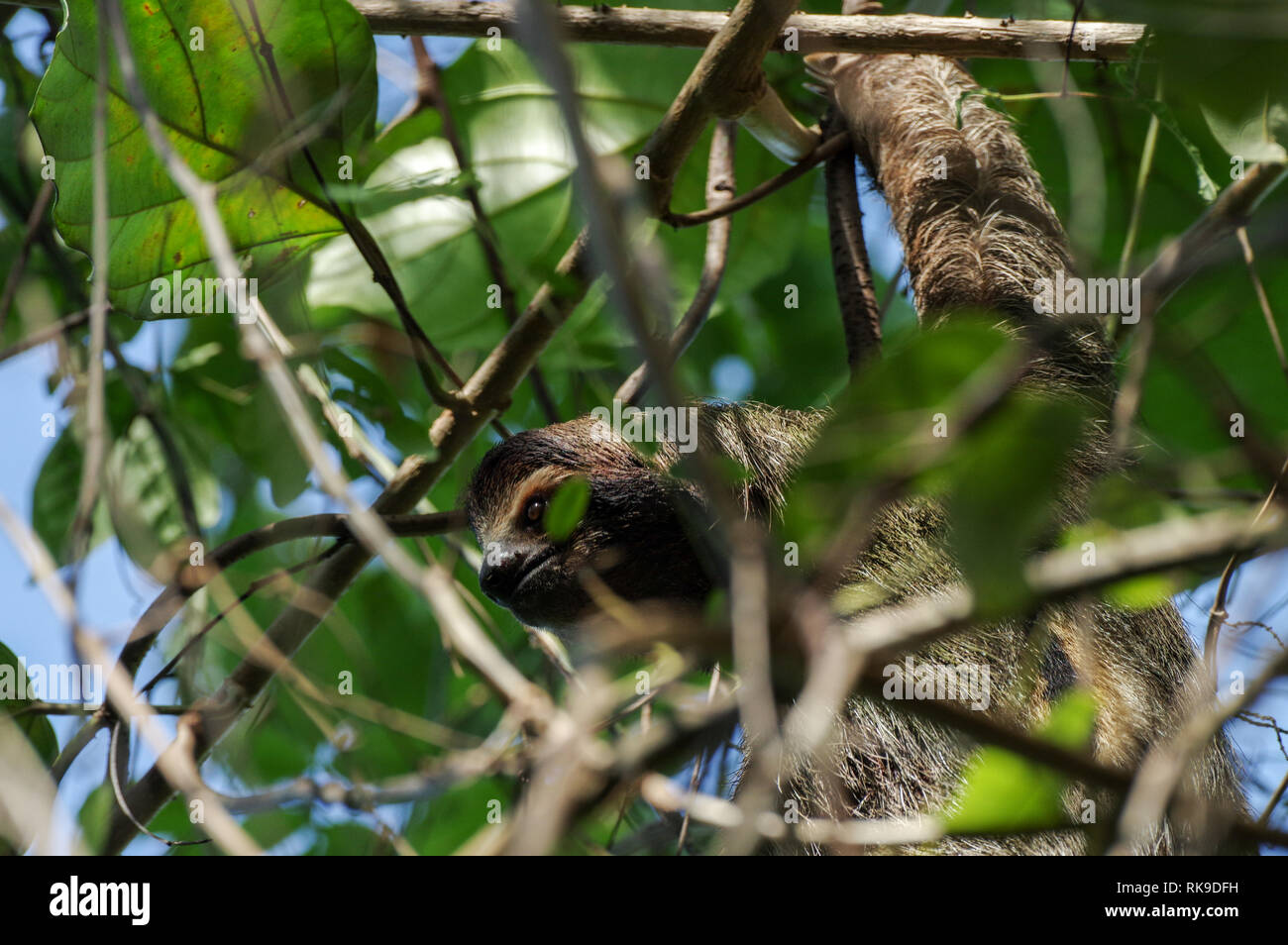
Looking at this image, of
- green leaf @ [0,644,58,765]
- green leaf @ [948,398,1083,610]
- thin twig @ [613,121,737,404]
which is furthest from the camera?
thin twig @ [613,121,737,404]

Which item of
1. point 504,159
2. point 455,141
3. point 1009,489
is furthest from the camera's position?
point 504,159

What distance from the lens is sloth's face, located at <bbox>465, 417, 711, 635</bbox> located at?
230 centimetres

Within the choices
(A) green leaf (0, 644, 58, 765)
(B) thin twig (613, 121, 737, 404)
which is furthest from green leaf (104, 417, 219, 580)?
(B) thin twig (613, 121, 737, 404)

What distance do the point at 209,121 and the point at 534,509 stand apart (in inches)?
40.5

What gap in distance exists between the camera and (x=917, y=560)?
2.45 m

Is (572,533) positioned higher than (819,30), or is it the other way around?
(819,30)

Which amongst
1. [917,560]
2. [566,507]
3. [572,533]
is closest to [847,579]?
[917,560]

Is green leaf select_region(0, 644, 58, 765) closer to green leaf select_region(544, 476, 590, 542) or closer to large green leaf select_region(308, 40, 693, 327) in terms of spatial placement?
large green leaf select_region(308, 40, 693, 327)

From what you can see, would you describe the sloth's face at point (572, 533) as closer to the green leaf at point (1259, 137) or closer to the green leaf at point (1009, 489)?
the green leaf at point (1259, 137)

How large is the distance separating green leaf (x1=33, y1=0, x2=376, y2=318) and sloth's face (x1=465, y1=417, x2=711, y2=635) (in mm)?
683

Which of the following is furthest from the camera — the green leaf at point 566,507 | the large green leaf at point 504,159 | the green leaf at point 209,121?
the large green leaf at point 504,159

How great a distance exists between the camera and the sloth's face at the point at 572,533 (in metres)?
2.30

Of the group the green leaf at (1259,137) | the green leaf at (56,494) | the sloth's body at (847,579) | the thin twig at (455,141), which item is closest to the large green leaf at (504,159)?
the thin twig at (455,141)

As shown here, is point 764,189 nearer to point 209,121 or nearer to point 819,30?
point 819,30
